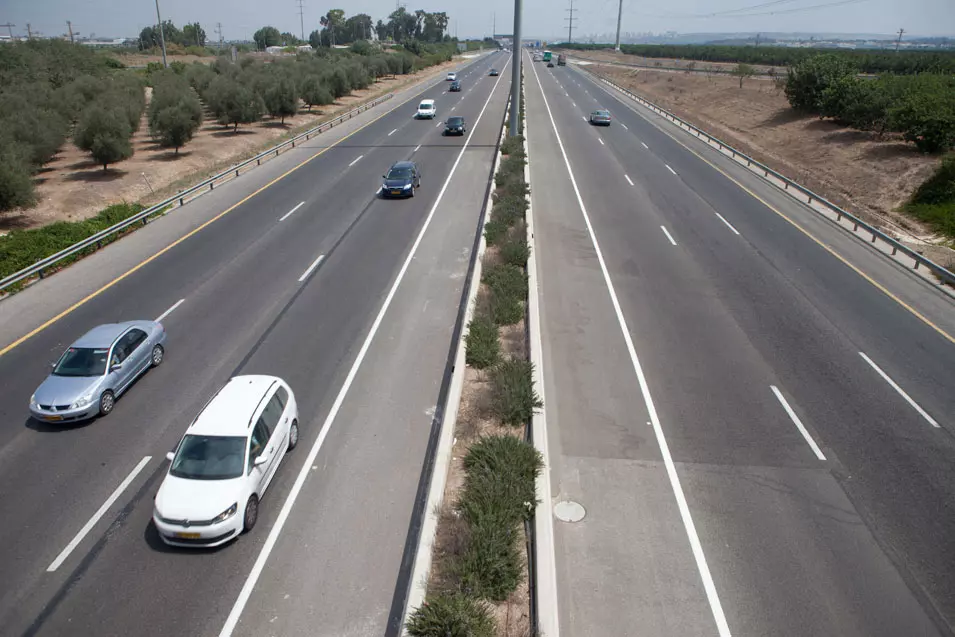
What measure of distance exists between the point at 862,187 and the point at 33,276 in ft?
126

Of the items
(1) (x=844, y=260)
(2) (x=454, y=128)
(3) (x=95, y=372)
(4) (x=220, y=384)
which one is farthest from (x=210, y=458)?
(2) (x=454, y=128)

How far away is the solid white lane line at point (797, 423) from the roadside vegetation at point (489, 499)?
16.5 ft

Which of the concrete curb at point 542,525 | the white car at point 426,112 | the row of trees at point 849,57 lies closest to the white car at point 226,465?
the concrete curb at point 542,525

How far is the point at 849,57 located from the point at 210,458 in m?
95.4

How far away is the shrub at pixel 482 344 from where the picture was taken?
13.2 metres

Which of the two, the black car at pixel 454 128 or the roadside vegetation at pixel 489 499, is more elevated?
the black car at pixel 454 128

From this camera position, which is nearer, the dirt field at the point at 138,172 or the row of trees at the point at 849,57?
the dirt field at the point at 138,172

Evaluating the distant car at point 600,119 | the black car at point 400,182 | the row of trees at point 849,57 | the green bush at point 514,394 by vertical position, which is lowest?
the green bush at point 514,394

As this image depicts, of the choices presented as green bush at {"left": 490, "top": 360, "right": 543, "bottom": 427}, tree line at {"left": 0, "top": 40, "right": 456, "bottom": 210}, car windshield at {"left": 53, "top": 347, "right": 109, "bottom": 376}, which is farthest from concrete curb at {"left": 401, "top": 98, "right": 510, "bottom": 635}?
tree line at {"left": 0, "top": 40, "right": 456, "bottom": 210}

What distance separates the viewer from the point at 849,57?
3105 inches

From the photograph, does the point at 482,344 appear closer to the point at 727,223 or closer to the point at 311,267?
the point at 311,267

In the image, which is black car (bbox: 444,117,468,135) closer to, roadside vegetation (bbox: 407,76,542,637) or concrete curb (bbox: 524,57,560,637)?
roadside vegetation (bbox: 407,76,542,637)

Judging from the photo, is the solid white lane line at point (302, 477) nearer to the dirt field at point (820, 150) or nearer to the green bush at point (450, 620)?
the green bush at point (450, 620)

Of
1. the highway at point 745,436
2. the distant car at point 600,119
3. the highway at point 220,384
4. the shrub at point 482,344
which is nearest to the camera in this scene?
the highway at point 745,436
